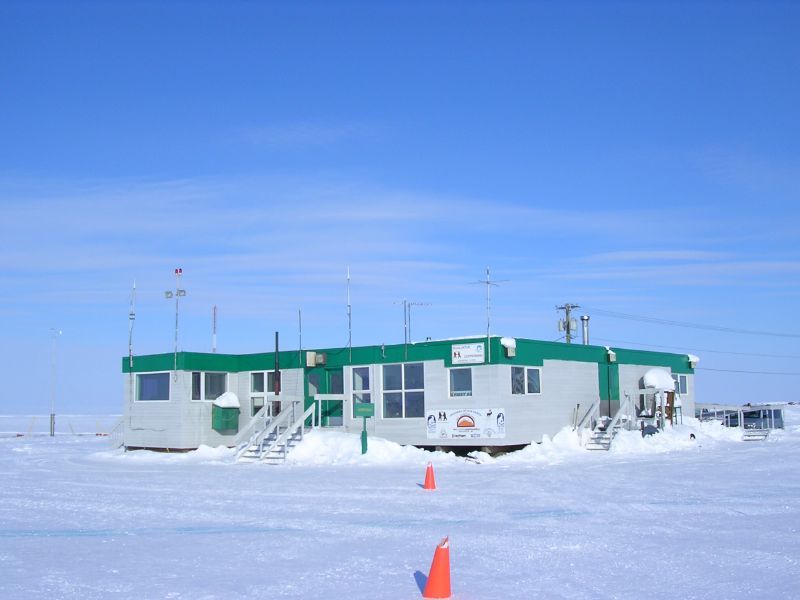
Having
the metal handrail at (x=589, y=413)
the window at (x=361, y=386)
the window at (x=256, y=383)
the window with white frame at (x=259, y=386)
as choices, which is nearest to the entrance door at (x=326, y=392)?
the window at (x=361, y=386)

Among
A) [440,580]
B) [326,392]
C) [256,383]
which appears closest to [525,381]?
[326,392]

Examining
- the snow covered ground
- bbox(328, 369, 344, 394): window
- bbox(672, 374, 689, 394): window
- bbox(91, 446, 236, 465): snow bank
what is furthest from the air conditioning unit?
bbox(672, 374, 689, 394): window

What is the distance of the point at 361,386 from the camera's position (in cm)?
3120

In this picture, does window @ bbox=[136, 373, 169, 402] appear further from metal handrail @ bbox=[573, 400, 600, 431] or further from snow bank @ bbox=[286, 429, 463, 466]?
metal handrail @ bbox=[573, 400, 600, 431]

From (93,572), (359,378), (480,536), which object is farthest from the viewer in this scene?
(359,378)

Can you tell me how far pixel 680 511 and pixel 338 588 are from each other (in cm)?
752

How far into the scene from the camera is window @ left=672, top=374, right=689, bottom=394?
39.6 metres

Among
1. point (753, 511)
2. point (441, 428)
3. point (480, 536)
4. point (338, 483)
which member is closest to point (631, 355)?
point (441, 428)

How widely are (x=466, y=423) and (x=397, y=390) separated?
2791 millimetres

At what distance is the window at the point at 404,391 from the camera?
29.9 m

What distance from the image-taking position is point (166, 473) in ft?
79.0

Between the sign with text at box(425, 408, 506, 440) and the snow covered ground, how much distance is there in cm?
295

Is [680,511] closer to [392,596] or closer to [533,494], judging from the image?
[533,494]

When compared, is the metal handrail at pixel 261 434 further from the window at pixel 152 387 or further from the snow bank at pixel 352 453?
the window at pixel 152 387
